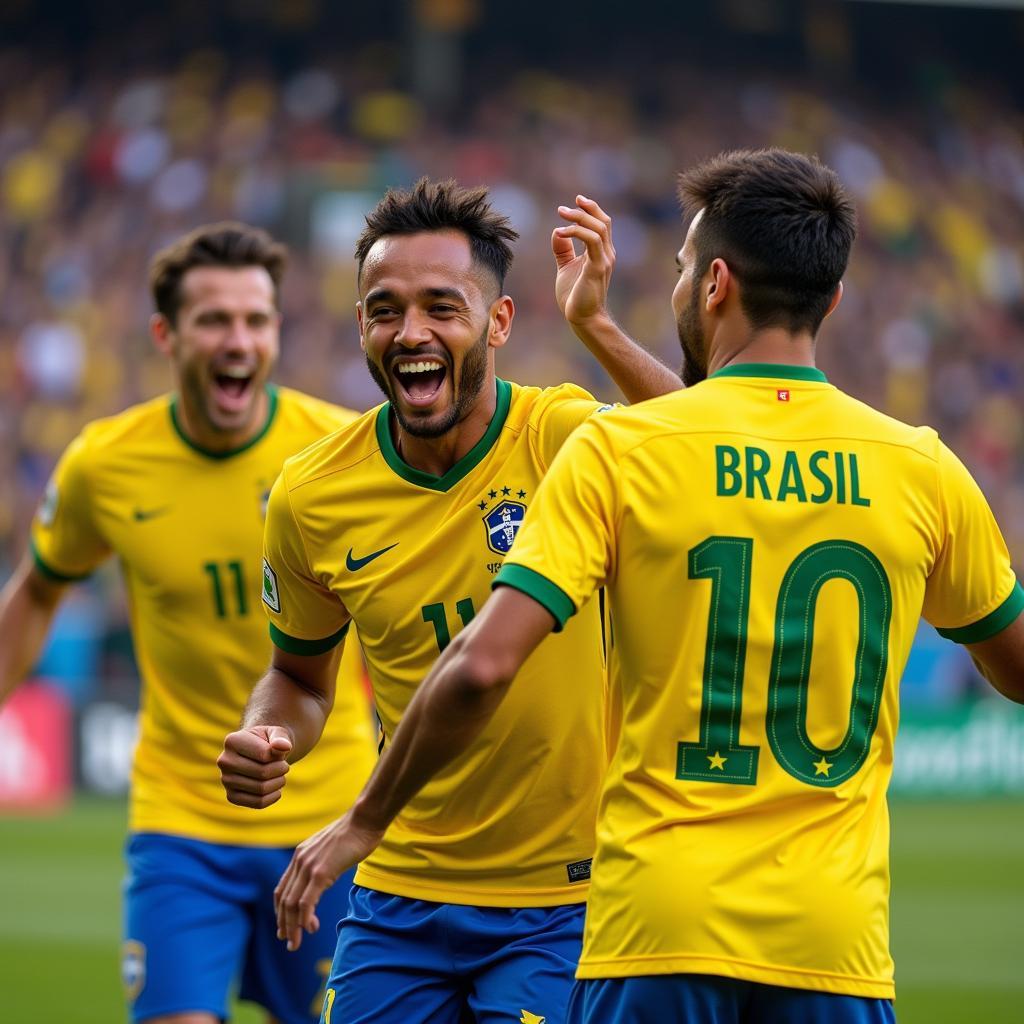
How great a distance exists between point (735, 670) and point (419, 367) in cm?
132

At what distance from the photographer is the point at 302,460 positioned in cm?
439

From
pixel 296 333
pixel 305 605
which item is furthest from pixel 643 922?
pixel 296 333

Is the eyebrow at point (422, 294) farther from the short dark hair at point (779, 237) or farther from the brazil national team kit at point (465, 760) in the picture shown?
the short dark hair at point (779, 237)

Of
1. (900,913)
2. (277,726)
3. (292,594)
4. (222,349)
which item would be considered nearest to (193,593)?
(222,349)

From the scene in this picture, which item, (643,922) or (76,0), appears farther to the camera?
(76,0)

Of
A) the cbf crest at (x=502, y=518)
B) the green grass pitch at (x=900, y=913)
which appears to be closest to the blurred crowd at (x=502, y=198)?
the green grass pitch at (x=900, y=913)

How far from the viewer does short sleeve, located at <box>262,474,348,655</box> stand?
434 cm

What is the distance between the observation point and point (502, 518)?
13.8 ft

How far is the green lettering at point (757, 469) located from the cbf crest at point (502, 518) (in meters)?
1.01

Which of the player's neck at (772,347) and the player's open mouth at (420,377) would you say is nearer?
the player's neck at (772,347)

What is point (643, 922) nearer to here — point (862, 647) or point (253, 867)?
point (862, 647)

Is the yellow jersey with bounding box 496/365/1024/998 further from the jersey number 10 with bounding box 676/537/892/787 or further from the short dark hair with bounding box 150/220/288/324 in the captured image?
the short dark hair with bounding box 150/220/288/324

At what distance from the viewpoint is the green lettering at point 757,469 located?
3229mm

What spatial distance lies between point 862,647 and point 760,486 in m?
0.35
